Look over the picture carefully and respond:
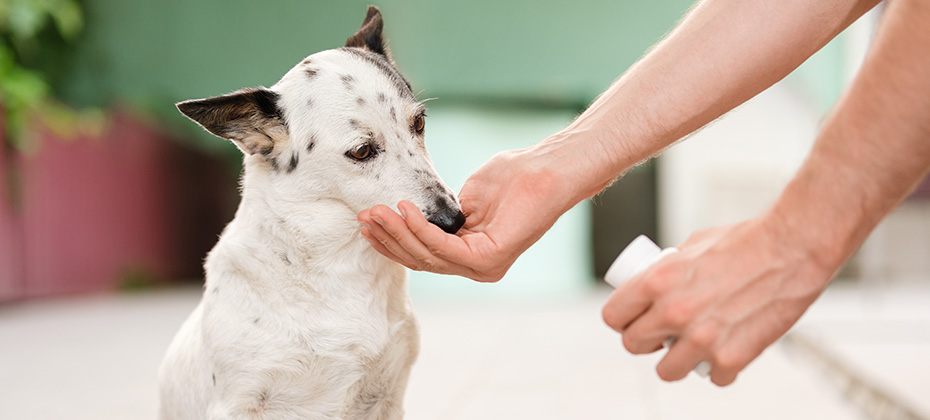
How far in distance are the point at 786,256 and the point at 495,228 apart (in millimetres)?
421

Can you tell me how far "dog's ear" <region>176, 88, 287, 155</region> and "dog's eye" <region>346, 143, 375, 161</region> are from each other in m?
0.13

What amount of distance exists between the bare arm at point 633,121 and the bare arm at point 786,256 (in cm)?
18

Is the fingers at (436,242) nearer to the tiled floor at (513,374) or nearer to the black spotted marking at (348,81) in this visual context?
the black spotted marking at (348,81)

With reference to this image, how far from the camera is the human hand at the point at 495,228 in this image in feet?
3.34

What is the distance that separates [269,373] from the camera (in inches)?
46.6

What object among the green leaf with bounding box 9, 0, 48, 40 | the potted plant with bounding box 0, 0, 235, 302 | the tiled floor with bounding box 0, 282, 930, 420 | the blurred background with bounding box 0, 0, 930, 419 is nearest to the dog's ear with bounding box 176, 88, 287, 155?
the tiled floor with bounding box 0, 282, 930, 420

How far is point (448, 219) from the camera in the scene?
3.82ft

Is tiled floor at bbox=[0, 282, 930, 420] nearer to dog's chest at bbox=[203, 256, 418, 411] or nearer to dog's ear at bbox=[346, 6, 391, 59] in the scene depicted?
dog's chest at bbox=[203, 256, 418, 411]

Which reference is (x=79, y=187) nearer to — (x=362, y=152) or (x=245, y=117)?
(x=245, y=117)

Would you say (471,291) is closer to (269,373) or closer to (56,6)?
(56,6)

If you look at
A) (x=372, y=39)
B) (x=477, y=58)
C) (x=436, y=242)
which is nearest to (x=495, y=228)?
(x=436, y=242)

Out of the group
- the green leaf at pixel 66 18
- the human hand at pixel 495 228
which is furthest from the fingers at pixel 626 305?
the green leaf at pixel 66 18

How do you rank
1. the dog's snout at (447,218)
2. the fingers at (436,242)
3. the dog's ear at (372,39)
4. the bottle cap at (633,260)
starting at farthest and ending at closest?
the dog's ear at (372,39)
the dog's snout at (447,218)
the fingers at (436,242)
the bottle cap at (633,260)

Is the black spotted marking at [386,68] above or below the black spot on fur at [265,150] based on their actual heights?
above
